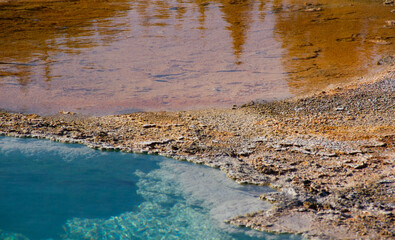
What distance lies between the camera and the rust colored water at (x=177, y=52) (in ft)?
18.5

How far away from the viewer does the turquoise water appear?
3.07 metres

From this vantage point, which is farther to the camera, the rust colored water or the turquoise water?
the rust colored water

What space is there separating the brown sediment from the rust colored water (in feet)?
1.76

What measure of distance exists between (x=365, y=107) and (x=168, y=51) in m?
4.03

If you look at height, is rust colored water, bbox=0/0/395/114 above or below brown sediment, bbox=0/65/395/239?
above

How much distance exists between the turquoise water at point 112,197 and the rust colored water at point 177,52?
4.23 feet

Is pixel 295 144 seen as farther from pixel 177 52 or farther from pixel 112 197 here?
pixel 177 52

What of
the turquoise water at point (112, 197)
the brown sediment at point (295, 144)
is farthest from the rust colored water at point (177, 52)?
the turquoise water at point (112, 197)

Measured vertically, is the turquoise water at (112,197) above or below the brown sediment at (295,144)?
below

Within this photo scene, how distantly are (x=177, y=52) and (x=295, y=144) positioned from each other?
13.5 ft

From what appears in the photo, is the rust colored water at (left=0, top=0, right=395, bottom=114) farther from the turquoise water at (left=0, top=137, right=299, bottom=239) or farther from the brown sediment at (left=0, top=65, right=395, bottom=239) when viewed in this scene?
the turquoise water at (left=0, top=137, right=299, bottom=239)

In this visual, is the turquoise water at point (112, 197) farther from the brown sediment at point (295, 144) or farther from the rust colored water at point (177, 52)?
the rust colored water at point (177, 52)

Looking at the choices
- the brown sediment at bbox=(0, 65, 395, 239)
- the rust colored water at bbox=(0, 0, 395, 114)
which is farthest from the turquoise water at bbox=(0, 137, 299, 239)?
the rust colored water at bbox=(0, 0, 395, 114)

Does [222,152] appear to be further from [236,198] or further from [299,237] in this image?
[299,237]
